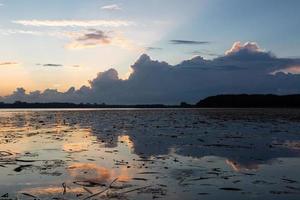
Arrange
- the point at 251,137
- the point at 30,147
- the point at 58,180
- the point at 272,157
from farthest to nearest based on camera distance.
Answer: the point at 251,137
the point at 30,147
the point at 272,157
the point at 58,180

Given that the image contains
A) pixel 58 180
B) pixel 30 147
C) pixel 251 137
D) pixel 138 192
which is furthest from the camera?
pixel 251 137

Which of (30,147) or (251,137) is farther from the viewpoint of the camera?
(251,137)

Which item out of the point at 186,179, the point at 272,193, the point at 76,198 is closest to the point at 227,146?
the point at 186,179

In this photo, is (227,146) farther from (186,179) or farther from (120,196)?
(120,196)

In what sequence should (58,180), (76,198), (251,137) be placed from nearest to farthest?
(76,198), (58,180), (251,137)

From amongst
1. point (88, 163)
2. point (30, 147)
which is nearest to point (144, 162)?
point (88, 163)

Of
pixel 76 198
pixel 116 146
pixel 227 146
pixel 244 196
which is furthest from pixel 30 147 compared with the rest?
pixel 244 196

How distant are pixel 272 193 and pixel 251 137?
2074cm

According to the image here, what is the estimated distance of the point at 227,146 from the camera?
1046 inches

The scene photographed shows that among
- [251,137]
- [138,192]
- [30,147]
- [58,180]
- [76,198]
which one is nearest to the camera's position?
[76,198]

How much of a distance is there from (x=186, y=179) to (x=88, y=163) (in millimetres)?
5745

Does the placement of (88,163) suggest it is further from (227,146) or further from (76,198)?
(227,146)

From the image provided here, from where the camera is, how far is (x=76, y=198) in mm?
11844

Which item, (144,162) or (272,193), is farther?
(144,162)
